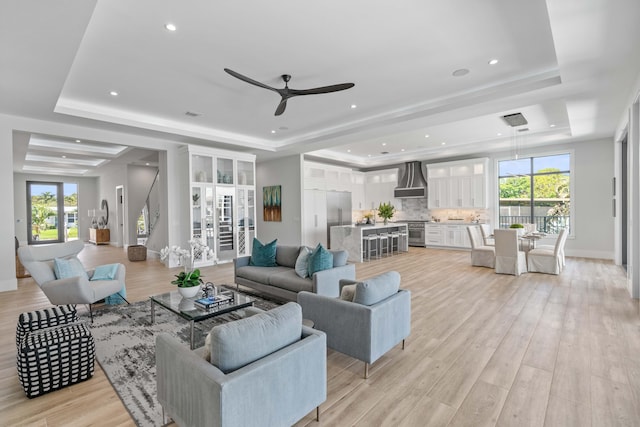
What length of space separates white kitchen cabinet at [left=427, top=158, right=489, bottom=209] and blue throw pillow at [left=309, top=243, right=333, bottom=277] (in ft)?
23.4

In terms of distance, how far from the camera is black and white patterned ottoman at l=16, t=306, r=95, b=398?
2295 mm

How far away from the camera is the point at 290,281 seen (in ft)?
13.7

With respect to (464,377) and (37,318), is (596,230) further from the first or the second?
(37,318)

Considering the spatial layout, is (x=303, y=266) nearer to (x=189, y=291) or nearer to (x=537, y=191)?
(x=189, y=291)

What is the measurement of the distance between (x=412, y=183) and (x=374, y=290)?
8705 millimetres

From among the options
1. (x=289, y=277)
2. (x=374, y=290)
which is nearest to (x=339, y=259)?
(x=289, y=277)

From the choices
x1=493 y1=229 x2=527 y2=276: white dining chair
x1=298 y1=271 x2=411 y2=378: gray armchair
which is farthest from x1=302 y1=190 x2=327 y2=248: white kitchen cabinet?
x1=298 y1=271 x2=411 y2=378: gray armchair

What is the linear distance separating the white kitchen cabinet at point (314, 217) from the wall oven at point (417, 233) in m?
2.96

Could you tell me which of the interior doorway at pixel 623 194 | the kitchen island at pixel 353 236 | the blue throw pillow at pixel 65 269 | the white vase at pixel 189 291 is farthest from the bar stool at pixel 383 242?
the blue throw pillow at pixel 65 269

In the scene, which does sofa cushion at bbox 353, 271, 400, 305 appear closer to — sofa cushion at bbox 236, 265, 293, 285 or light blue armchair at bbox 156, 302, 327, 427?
light blue armchair at bbox 156, 302, 327, 427

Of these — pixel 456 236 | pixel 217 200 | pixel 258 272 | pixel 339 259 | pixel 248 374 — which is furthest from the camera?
pixel 456 236

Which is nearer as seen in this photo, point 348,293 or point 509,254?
point 348,293

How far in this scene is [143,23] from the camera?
3.04 meters

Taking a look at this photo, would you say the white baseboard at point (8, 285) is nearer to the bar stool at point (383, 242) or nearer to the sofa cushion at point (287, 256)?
the sofa cushion at point (287, 256)
